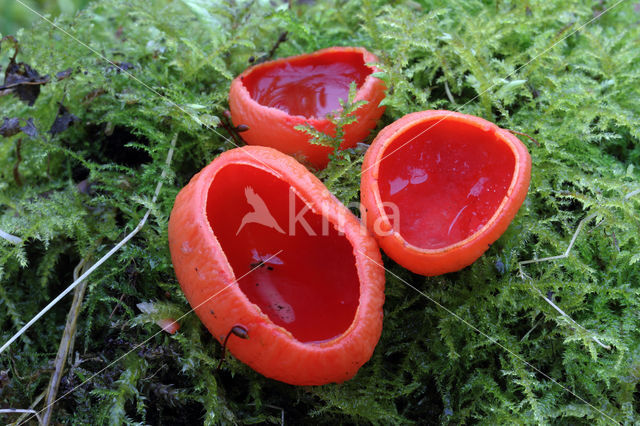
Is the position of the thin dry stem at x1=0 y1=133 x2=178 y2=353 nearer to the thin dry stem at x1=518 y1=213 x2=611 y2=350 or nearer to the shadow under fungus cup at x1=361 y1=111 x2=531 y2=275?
the shadow under fungus cup at x1=361 y1=111 x2=531 y2=275

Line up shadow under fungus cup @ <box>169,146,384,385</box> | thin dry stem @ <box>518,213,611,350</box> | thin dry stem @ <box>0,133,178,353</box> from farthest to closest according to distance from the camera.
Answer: thin dry stem @ <box>0,133,178,353</box> < thin dry stem @ <box>518,213,611,350</box> < shadow under fungus cup @ <box>169,146,384,385</box>

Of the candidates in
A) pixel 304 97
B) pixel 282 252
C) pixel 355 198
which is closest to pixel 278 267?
pixel 282 252

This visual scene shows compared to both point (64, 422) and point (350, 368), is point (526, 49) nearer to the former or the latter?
point (350, 368)

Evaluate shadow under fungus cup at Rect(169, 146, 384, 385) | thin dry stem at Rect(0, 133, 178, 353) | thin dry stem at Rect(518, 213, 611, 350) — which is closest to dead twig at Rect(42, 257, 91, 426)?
thin dry stem at Rect(0, 133, 178, 353)

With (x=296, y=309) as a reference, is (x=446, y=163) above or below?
above

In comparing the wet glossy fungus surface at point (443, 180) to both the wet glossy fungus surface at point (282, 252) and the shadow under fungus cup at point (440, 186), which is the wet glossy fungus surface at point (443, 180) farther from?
the wet glossy fungus surface at point (282, 252)

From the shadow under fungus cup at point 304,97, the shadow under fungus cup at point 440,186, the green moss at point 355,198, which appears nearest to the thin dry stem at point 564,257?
the green moss at point 355,198

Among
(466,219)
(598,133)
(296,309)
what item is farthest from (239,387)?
(598,133)
